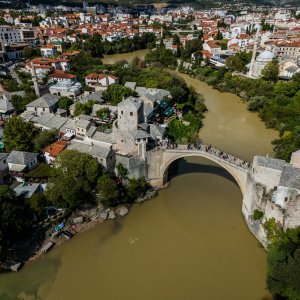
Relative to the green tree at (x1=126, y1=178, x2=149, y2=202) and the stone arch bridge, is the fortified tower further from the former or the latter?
the green tree at (x1=126, y1=178, x2=149, y2=202)

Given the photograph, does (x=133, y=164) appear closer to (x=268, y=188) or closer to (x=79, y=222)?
(x=79, y=222)

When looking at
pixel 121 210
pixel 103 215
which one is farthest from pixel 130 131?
pixel 103 215

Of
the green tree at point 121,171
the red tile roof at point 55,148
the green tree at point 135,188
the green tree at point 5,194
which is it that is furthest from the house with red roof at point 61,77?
the green tree at point 5,194

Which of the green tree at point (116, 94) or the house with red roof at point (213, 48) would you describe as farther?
the house with red roof at point (213, 48)

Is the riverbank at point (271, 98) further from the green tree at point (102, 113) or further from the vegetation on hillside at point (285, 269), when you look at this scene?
the green tree at point (102, 113)

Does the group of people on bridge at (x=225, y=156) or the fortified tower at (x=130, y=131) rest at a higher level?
the fortified tower at (x=130, y=131)

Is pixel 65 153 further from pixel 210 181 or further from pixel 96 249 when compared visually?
pixel 210 181
